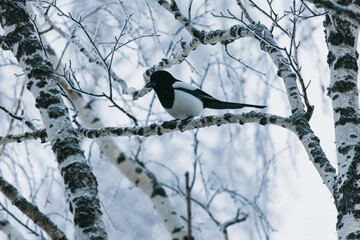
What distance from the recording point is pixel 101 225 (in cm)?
162

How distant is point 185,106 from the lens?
150 inches

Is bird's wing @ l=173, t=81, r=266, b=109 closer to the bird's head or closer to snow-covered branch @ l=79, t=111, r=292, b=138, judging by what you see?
the bird's head

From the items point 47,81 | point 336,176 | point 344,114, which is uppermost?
point 47,81

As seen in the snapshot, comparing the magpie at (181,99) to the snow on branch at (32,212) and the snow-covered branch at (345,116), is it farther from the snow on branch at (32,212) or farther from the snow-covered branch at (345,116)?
the snow-covered branch at (345,116)

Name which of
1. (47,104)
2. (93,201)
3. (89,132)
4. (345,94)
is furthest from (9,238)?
(345,94)

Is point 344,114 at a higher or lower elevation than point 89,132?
lower

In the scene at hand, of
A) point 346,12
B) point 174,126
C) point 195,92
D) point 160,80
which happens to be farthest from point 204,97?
point 346,12

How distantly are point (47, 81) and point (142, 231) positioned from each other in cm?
346

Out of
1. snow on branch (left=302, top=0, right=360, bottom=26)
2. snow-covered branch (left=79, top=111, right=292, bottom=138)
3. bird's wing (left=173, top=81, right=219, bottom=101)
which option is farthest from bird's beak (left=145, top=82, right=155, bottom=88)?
snow on branch (left=302, top=0, right=360, bottom=26)

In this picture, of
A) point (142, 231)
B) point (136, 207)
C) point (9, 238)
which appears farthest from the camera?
point (136, 207)

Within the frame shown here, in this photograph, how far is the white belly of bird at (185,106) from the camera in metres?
3.82

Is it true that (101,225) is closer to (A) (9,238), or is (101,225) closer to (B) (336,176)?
(B) (336,176)

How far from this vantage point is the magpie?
382cm

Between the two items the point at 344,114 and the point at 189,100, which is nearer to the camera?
the point at 344,114
